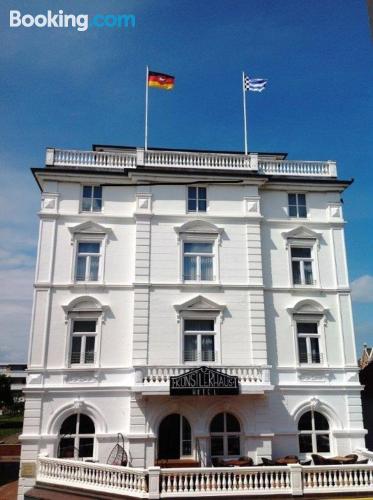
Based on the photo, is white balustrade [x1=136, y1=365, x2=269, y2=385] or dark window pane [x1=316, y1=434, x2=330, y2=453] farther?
dark window pane [x1=316, y1=434, x2=330, y2=453]

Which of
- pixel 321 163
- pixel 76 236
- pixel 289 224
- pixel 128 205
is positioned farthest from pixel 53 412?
pixel 321 163

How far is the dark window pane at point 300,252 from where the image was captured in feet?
68.3

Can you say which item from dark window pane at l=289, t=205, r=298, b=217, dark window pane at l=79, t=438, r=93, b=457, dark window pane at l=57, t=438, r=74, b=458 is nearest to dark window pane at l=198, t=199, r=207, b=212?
dark window pane at l=289, t=205, r=298, b=217

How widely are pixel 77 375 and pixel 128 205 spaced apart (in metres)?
7.67

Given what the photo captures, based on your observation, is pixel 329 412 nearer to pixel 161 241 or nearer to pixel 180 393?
pixel 180 393

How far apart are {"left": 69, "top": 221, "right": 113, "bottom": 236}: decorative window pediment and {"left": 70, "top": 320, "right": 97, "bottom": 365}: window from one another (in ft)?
12.8

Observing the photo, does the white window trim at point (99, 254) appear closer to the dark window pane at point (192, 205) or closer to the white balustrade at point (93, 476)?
the dark window pane at point (192, 205)

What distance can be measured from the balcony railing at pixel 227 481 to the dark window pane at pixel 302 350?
5205mm

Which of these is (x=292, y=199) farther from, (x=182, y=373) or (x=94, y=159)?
(x=182, y=373)

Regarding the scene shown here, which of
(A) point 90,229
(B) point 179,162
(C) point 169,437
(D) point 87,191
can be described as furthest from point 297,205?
(C) point 169,437

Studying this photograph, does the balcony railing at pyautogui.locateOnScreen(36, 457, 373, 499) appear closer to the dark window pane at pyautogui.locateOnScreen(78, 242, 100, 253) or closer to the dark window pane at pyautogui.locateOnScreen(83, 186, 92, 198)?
the dark window pane at pyautogui.locateOnScreen(78, 242, 100, 253)

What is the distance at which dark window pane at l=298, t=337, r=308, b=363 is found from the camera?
19344 mm

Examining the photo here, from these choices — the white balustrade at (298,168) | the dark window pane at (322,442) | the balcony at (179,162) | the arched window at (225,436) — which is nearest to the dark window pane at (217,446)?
the arched window at (225,436)

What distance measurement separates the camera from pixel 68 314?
18750 millimetres
